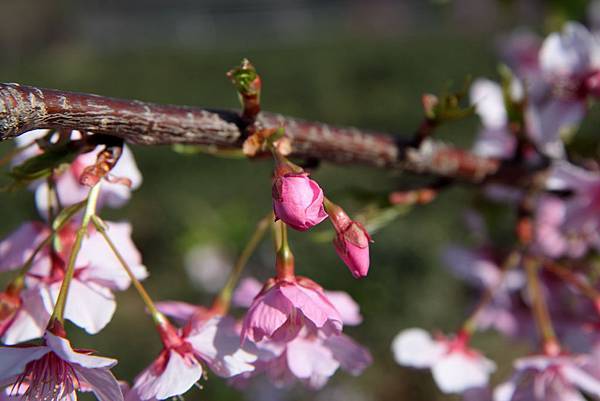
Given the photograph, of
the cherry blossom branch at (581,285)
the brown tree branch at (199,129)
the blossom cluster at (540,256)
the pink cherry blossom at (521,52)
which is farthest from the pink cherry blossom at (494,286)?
the pink cherry blossom at (521,52)

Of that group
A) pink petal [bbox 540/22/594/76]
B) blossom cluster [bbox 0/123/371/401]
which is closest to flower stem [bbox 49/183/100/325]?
blossom cluster [bbox 0/123/371/401]

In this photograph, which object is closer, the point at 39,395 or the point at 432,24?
the point at 39,395

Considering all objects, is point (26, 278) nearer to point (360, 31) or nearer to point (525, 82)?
point (525, 82)

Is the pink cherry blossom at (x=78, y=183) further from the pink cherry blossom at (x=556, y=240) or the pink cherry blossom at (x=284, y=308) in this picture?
the pink cherry blossom at (x=556, y=240)

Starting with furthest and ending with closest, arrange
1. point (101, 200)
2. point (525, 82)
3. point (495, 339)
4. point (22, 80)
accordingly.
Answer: point (22, 80) → point (495, 339) → point (525, 82) → point (101, 200)

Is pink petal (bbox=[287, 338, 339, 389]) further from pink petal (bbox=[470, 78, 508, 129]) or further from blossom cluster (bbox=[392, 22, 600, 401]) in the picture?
pink petal (bbox=[470, 78, 508, 129])

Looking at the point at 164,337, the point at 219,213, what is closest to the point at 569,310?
the point at 164,337
